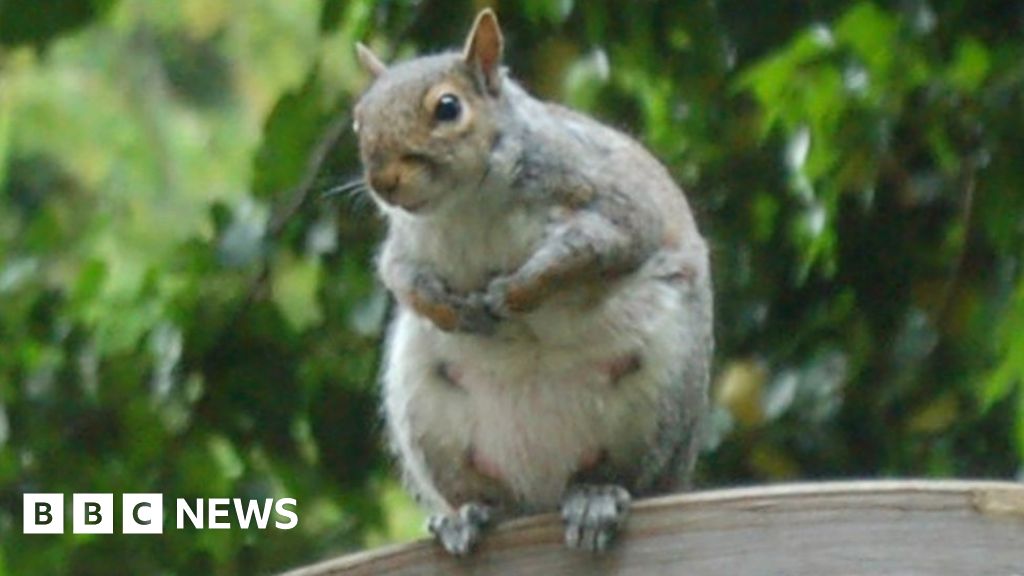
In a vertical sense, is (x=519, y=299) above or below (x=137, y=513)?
below

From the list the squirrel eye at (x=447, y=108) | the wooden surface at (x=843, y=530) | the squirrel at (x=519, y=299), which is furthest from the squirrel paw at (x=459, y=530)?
the squirrel eye at (x=447, y=108)

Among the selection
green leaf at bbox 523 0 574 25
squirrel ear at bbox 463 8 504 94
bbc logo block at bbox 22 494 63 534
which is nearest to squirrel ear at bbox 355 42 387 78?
squirrel ear at bbox 463 8 504 94

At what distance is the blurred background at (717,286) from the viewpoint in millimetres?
4543

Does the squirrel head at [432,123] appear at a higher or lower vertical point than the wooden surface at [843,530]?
higher

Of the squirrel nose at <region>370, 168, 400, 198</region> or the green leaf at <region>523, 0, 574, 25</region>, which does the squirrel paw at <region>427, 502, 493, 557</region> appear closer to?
the squirrel nose at <region>370, 168, 400, 198</region>

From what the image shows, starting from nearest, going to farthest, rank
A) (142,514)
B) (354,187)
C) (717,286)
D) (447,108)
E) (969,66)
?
1. (447,108)
2. (354,187)
3. (969,66)
4. (142,514)
5. (717,286)

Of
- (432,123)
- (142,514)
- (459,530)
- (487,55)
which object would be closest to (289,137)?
(142,514)

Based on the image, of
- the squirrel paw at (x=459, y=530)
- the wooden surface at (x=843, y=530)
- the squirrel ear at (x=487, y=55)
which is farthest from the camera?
the squirrel ear at (x=487, y=55)

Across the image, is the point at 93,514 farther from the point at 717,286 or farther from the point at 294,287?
the point at 717,286

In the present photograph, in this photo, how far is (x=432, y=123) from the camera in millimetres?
3297

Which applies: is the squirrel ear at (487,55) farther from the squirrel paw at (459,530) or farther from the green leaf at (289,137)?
the green leaf at (289,137)

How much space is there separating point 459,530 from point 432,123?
1.70 feet

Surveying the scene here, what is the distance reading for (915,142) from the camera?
4.64 m

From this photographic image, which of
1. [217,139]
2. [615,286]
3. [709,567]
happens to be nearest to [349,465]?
[615,286]
